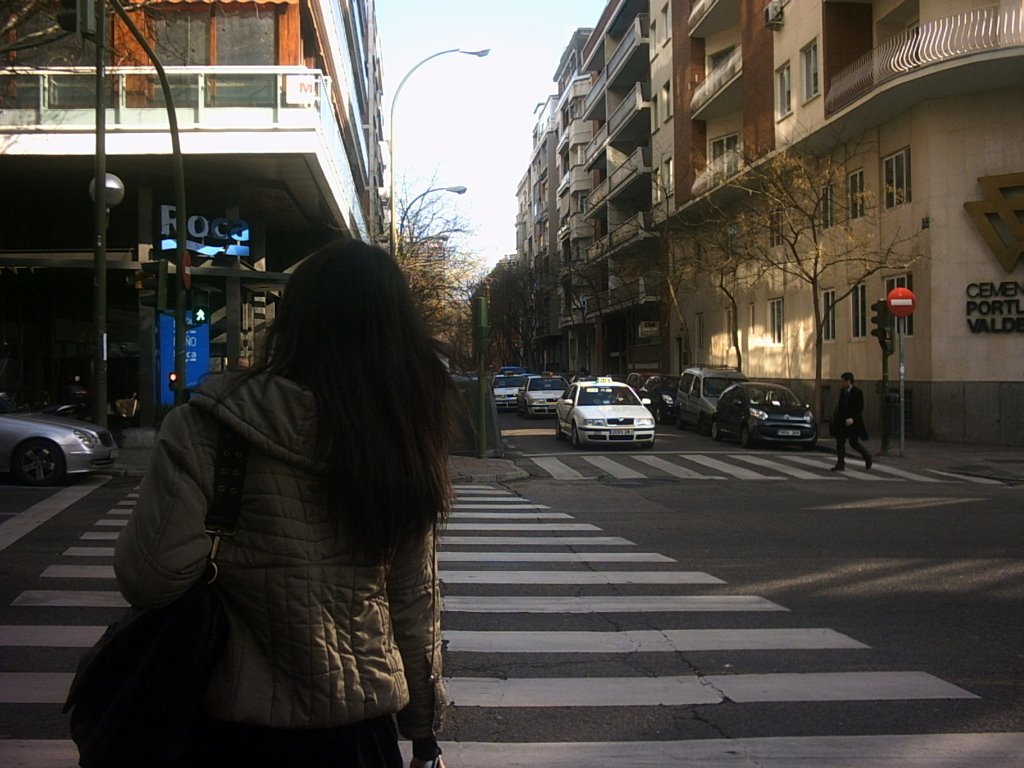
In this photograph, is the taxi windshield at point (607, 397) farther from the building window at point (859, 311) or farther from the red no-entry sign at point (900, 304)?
the building window at point (859, 311)

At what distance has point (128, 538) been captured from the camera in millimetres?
2104

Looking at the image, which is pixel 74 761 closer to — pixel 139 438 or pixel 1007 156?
pixel 139 438

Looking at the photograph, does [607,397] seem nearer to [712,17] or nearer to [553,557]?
[553,557]

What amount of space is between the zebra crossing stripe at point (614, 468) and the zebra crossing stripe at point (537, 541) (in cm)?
730

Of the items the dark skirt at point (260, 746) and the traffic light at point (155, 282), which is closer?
the dark skirt at point (260, 746)

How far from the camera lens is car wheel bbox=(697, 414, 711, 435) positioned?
28.9 metres

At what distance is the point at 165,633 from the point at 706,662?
4.41 meters

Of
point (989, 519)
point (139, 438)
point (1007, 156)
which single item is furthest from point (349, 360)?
point (1007, 156)

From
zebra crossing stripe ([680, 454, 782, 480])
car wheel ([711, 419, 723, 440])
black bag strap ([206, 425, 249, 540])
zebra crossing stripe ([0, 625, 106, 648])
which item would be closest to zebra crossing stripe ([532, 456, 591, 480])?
zebra crossing stripe ([680, 454, 782, 480])

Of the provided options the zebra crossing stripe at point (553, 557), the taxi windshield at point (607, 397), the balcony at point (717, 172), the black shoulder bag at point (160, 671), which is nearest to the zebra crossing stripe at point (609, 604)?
the zebra crossing stripe at point (553, 557)

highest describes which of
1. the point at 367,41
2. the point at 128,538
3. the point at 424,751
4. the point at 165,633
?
the point at 367,41

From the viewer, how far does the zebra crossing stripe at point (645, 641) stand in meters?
6.21

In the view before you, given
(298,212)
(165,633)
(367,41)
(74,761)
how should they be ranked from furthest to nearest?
1. (367,41)
2. (298,212)
3. (74,761)
4. (165,633)

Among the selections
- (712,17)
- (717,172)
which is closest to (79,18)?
(717,172)
